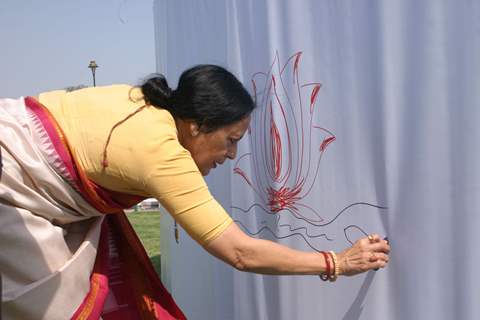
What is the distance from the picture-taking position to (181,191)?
1.00 m

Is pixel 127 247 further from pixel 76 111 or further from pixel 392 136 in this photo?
pixel 392 136

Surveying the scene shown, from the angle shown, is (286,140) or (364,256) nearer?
(364,256)

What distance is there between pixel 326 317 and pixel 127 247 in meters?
0.58

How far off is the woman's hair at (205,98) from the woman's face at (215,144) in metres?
0.02

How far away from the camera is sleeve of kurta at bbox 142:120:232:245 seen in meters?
0.99

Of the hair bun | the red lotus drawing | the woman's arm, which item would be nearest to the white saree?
the hair bun

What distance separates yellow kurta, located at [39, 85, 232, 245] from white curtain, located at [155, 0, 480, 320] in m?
0.44

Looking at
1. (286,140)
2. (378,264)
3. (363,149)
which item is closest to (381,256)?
(378,264)

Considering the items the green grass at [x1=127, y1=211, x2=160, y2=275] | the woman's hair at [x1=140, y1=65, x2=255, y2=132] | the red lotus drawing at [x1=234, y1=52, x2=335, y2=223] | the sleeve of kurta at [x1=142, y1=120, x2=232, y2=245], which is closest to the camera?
the sleeve of kurta at [x1=142, y1=120, x2=232, y2=245]

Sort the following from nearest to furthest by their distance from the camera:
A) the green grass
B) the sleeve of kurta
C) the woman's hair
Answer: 1. the sleeve of kurta
2. the woman's hair
3. the green grass

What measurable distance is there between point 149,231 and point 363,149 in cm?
504

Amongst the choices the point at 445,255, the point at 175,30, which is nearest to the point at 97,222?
the point at 445,255

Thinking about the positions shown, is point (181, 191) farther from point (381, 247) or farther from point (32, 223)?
point (381, 247)

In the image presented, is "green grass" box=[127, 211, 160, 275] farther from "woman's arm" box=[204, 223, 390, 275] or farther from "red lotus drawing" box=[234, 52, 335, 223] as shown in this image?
"woman's arm" box=[204, 223, 390, 275]
